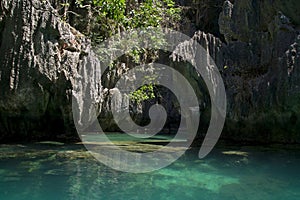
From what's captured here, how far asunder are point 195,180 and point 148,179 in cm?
82

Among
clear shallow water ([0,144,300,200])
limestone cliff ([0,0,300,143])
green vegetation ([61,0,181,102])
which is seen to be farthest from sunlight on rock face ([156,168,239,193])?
limestone cliff ([0,0,300,143])

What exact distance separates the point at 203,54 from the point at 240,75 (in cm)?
179

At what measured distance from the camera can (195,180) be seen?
576 cm

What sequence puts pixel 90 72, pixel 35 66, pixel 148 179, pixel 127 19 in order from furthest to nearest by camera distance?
pixel 90 72 < pixel 35 66 < pixel 127 19 < pixel 148 179

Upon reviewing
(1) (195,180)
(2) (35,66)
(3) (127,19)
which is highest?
(3) (127,19)

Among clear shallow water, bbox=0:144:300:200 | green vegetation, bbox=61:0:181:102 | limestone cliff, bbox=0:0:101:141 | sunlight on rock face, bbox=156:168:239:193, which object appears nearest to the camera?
clear shallow water, bbox=0:144:300:200

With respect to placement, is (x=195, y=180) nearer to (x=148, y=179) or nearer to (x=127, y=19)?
(x=148, y=179)

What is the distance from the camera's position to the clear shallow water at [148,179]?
4.68 meters

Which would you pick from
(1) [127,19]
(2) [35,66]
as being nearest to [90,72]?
(2) [35,66]

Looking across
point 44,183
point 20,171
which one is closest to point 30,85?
point 20,171

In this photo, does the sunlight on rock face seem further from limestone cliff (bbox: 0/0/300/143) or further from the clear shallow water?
limestone cliff (bbox: 0/0/300/143)

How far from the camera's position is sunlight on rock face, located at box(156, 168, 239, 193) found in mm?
5332

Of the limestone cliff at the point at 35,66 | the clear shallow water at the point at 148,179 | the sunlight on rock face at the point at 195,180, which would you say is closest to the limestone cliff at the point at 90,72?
the limestone cliff at the point at 35,66

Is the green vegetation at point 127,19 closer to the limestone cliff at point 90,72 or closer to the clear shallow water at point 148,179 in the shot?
the limestone cliff at point 90,72
